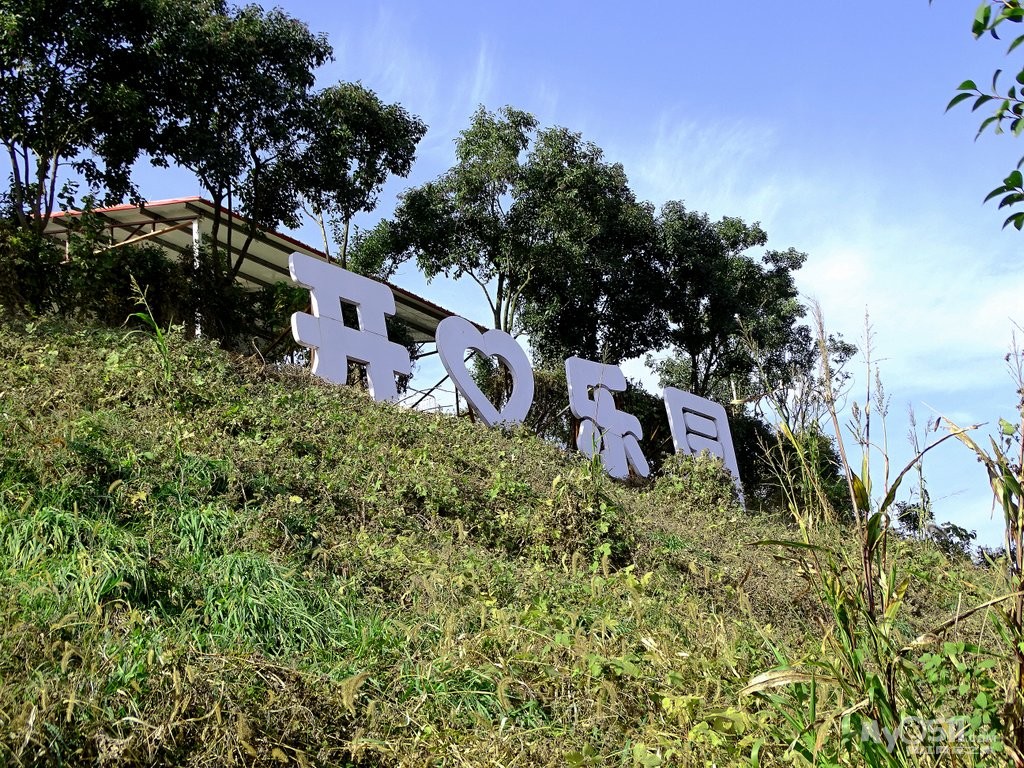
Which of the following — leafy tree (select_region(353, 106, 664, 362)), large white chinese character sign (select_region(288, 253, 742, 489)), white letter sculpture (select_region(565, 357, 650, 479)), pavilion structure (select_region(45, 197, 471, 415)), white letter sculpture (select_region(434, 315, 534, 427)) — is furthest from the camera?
leafy tree (select_region(353, 106, 664, 362))

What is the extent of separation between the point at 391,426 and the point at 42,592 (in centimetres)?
566

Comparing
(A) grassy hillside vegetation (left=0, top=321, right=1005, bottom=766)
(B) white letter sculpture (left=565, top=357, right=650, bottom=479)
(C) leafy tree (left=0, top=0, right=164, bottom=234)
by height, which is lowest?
(A) grassy hillside vegetation (left=0, top=321, right=1005, bottom=766)

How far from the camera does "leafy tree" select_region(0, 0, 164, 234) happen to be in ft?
40.0

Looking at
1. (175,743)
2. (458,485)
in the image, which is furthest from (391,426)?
(175,743)

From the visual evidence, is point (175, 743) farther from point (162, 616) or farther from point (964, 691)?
point (964, 691)

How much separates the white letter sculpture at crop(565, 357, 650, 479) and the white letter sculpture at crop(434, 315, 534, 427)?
78 cm

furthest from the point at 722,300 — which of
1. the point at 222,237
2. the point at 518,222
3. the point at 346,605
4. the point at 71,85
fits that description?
the point at 346,605

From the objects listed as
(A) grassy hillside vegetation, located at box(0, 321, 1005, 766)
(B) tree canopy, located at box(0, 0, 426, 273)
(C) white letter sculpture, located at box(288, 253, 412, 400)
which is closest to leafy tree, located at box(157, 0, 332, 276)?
(B) tree canopy, located at box(0, 0, 426, 273)

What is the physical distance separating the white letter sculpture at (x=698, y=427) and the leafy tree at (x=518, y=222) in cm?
394

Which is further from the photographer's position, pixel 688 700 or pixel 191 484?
pixel 191 484

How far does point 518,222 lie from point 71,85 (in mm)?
10574

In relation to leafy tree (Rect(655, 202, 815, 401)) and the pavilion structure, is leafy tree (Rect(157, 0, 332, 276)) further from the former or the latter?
leafy tree (Rect(655, 202, 815, 401))

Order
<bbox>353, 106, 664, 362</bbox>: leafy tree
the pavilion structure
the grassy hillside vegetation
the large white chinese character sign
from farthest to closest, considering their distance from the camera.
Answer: <bbox>353, 106, 664, 362</bbox>: leafy tree → the pavilion structure → the large white chinese character sign → the grassy hillside vegetation

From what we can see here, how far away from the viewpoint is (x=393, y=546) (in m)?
6.57
